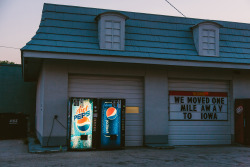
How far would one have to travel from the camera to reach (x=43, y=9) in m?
12.2

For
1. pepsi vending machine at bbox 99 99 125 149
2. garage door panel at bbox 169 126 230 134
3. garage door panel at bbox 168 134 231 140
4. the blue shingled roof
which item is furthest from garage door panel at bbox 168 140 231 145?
the blue shingled roof

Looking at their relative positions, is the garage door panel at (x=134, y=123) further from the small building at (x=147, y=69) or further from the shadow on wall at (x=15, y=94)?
the shadow on wall at (x=15, y=94)

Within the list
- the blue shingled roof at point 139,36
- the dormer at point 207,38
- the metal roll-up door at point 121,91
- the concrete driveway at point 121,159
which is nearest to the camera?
the concrete driveway at point 121,159

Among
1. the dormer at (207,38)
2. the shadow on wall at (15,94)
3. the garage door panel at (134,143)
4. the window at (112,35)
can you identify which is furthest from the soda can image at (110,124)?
the shadow on wall at (15,94)

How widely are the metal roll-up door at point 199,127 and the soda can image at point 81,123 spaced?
161 inches

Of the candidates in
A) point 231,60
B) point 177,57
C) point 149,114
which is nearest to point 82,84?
point 149,114

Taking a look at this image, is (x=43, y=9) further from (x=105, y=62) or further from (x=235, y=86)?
(x=235, y=86)

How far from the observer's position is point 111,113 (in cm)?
1118

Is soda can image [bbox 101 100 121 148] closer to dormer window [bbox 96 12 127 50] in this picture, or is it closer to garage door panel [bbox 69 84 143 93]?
garage door panel [bbox 69 84 143 93]

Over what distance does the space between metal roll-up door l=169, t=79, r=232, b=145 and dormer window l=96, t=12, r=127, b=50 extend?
311cm


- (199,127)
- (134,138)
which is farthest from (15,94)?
(199,127)

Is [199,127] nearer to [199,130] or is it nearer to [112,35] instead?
[199,130]

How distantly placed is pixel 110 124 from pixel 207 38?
6.23 metres

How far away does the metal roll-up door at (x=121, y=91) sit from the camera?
12125 millimetres
